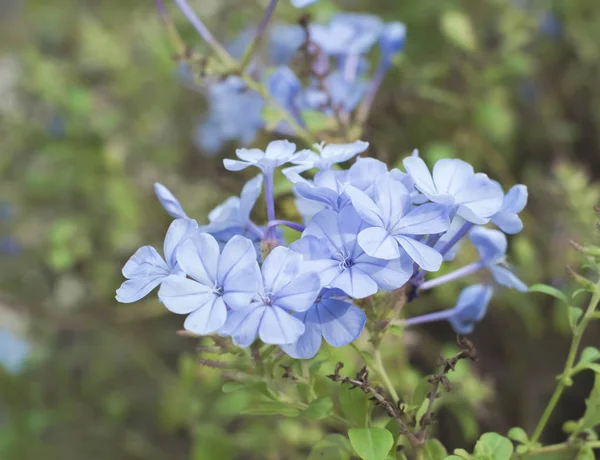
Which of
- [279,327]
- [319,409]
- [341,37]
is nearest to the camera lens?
[279,327]

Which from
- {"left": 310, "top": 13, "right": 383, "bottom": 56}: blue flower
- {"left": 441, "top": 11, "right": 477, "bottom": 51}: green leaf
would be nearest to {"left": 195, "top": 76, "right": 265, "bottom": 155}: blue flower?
{"left": 310, "top": 13, "right": 383, "bottom": 56}: blue flower

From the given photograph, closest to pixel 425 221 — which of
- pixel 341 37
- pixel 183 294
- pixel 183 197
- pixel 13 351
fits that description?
pixel 183 294

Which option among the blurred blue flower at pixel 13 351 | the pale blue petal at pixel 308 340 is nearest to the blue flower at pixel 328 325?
the pale blue petal at pixel 308 340

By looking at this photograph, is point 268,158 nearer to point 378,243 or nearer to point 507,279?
point 378,243

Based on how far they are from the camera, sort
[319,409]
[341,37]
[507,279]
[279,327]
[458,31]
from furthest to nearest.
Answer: [458,31]
[341,37]
[507,279]
[319,409]
[279,327]

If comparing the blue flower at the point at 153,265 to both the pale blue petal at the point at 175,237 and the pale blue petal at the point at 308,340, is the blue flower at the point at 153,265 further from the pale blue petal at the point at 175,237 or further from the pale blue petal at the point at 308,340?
the pale blue petal at the point at 308,340

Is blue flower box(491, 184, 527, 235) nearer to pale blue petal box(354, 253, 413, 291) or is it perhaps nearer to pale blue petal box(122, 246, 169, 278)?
pale blue petal box(354, 253, 413, 291)
